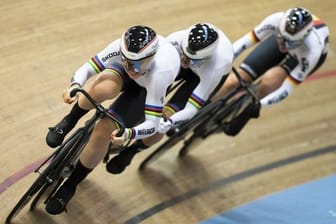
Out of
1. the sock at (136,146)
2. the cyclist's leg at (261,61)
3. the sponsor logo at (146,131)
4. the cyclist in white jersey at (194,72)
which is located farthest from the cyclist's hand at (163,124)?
the cyclist's leg at (261,61)

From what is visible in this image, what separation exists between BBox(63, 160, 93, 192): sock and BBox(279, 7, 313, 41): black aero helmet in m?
1.54

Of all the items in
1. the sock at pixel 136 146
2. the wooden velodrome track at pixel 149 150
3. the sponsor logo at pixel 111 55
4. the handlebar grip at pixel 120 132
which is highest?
the sponsor logo at pixel 111 55

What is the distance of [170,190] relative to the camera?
4.56m

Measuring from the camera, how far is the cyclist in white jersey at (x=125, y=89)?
11.3ft

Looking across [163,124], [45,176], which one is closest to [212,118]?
[163,124]

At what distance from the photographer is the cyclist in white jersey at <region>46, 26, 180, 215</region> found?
11.3 feet

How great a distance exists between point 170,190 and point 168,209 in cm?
20

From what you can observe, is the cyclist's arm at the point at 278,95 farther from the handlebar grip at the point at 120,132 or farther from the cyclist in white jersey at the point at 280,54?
the handlebar grip at the point at 120,132

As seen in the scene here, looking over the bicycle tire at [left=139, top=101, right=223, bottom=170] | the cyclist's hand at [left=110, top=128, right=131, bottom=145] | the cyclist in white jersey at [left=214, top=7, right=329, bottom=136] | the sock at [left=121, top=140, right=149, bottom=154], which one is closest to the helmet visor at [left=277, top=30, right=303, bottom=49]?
the cyclist in white jersey at [left=214, top=7, right=329, bottom=136]

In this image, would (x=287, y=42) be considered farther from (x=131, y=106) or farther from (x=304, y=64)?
(x=131, y=106)

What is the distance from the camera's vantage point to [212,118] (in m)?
4.55

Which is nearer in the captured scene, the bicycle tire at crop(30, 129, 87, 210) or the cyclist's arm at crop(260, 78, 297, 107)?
the bicycle tire at crop(30, 129, 87, 210)

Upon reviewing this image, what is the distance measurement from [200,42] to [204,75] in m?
0.25

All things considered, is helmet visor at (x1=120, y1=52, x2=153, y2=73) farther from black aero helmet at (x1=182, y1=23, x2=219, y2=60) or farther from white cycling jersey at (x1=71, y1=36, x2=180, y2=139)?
black aero helmet at (x1=182, y1=23, x2=219, y2=60)
